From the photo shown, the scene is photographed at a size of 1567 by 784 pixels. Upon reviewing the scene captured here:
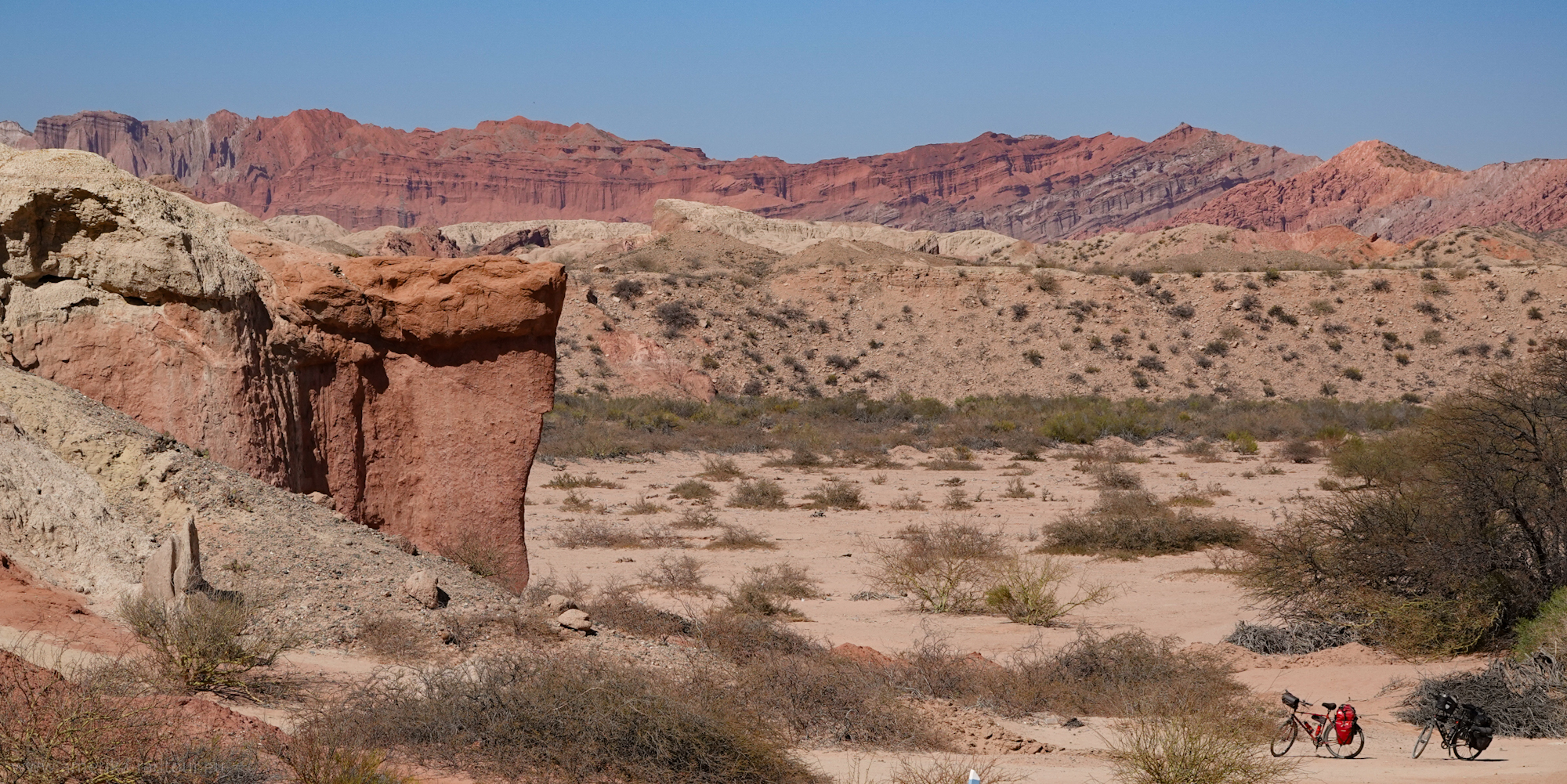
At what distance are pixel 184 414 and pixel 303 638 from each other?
88.6 inches

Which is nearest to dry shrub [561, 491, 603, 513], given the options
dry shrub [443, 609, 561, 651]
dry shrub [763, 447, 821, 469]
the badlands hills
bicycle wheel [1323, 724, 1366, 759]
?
dry shrub [763, 447, 821, 469]

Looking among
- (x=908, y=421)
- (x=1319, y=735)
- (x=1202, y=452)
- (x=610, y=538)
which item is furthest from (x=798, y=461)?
(x=1319, y=735)

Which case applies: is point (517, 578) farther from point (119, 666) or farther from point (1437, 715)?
point (1437, 715)

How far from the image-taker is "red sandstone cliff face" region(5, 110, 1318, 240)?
158625 millimetres

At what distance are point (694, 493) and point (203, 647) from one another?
14.7 m

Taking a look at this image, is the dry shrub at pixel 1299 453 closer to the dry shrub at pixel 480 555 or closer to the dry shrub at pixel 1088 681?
the dry shrub at pixel 1088 681

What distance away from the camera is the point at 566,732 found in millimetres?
5160

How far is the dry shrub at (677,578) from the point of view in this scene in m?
11.9

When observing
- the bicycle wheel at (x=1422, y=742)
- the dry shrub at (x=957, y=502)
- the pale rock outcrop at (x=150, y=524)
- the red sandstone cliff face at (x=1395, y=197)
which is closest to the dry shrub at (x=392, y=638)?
the pale rock outcrop at (x=150, y=524)

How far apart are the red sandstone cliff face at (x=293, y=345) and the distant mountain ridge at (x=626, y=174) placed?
13378 centimetres

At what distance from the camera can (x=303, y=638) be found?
21.1 ft

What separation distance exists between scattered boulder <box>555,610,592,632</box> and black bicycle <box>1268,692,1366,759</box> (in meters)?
3.94

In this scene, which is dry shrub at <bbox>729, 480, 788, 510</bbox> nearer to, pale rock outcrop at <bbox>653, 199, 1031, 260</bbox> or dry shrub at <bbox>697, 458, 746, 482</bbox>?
dry shrub at <bbox>697, 458, 746, 482</bbox>

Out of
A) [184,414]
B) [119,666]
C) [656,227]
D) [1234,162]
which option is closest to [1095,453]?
[184,414]
